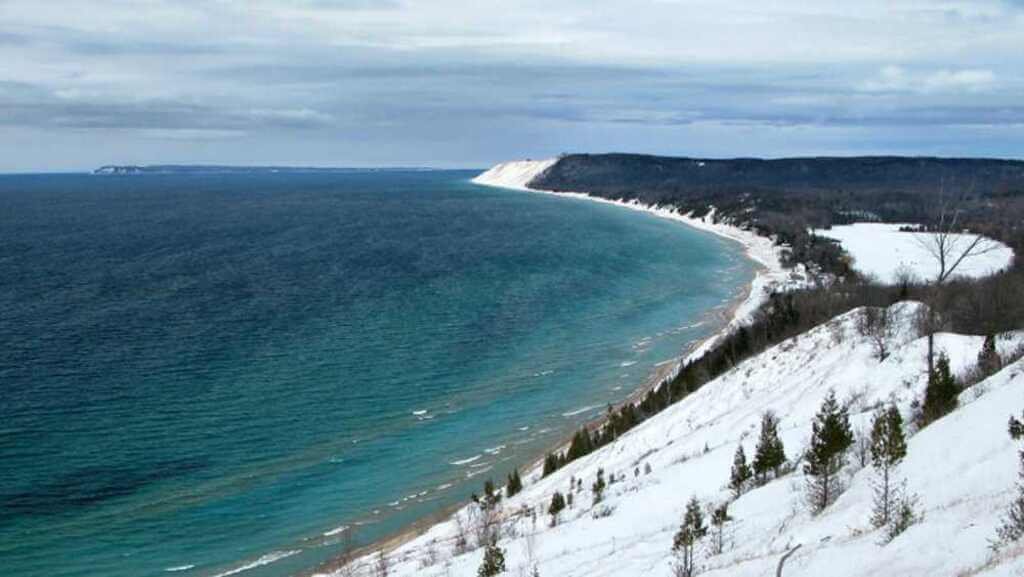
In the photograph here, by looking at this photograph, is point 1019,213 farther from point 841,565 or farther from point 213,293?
point 841,565

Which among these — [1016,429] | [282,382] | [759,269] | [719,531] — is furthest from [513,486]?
[759,269]

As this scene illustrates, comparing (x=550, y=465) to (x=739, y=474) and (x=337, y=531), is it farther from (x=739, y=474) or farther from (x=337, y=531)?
(x=739, y=474)

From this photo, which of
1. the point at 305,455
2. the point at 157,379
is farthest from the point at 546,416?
the point at 157,379

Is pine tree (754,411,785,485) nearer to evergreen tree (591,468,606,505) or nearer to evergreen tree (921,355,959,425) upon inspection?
evergreen tree (921,355,959,425)

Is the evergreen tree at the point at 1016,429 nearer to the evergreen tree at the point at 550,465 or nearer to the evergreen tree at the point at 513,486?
the evergreen tree at the point at 513,486

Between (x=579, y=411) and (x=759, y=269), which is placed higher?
(x=759, y=269)

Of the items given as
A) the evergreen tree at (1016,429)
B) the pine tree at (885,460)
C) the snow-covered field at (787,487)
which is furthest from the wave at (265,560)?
the evergreen tree at (1016,429)
